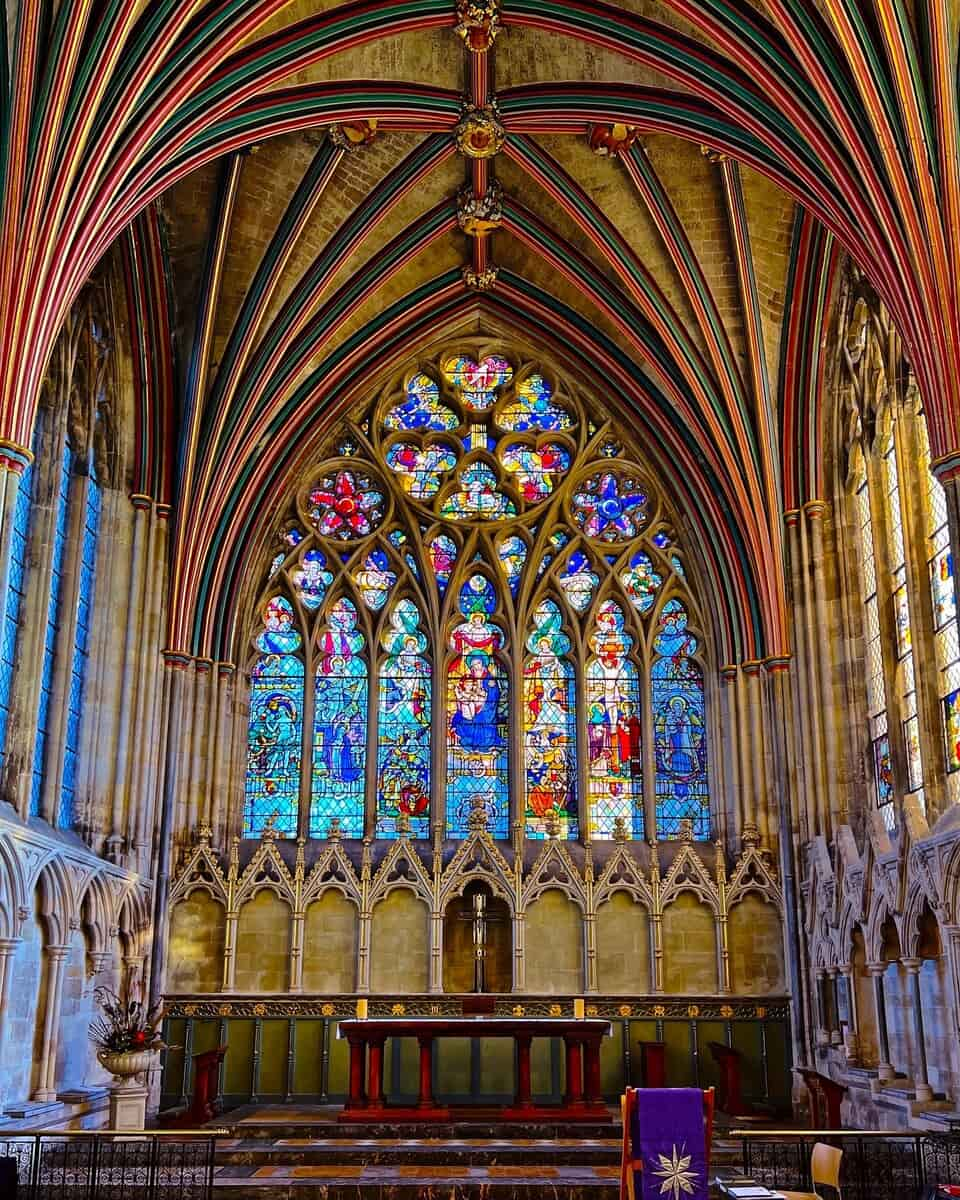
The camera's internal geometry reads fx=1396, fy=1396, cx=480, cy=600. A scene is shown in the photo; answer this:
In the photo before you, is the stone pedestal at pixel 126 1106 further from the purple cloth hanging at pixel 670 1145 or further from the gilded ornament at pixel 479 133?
the gilded ornament at pixel 479 133

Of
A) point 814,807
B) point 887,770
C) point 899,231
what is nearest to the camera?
point 899,231

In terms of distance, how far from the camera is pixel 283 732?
23.4 metres

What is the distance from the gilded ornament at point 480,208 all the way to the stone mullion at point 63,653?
7644mm

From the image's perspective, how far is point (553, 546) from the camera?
2472cm

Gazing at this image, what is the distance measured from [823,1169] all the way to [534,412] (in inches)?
646

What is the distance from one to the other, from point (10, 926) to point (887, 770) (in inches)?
Answer: 443

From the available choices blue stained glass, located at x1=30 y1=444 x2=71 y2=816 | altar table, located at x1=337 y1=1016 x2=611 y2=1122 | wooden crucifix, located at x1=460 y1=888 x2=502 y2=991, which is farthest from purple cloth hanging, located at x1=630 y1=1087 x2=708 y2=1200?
wooden crucifix, located at x1=460 y1=888 x2=502 y2=991

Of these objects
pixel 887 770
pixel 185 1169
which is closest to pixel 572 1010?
pixel 887 770

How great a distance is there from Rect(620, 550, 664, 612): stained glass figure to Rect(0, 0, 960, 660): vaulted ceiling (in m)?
1.13

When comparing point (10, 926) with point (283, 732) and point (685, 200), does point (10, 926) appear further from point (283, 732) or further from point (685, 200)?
point (685, 200)

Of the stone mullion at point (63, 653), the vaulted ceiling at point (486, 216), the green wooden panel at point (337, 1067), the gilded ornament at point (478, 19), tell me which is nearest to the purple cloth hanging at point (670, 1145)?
the vaulted ceiling at point (486, 216)

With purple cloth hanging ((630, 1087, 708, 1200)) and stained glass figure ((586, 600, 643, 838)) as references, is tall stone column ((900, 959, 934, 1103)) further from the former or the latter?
stained glass figure ((586, 600, 643, 838))

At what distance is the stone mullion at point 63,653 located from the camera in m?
17.7

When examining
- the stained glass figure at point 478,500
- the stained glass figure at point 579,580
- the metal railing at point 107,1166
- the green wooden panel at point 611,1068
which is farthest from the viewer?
the stained glass figure at point 478,500
